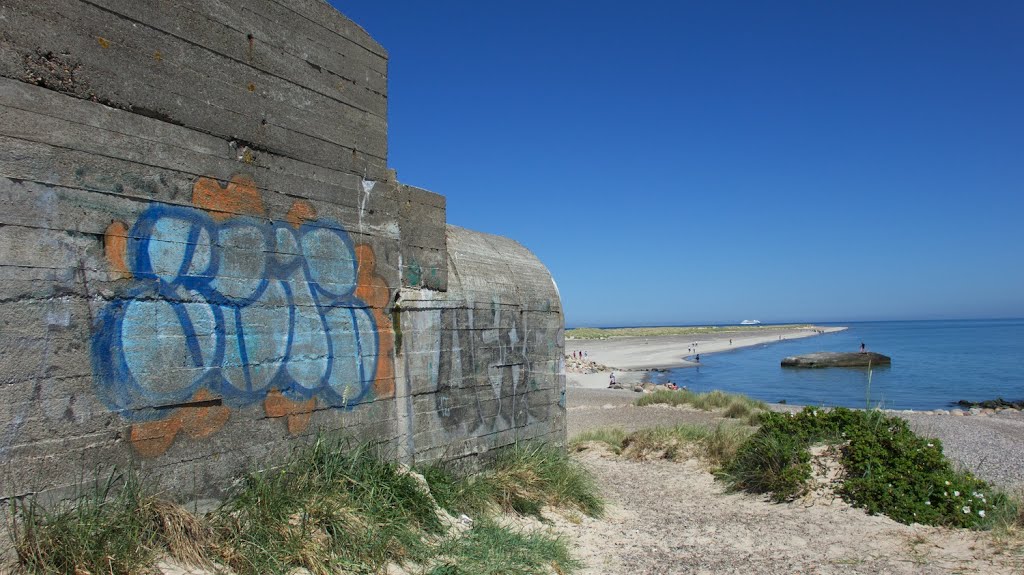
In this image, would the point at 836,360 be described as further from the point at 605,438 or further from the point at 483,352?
the point at 483,352

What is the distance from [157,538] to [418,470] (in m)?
2.64

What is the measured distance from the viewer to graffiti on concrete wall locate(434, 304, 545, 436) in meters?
6.79

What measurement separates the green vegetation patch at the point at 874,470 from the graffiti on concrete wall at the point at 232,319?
5.19 m

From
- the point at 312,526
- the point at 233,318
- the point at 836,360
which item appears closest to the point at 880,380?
the point at 836,360

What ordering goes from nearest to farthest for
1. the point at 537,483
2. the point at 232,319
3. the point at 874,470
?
the point at 232,319
the point at 537,483
the point at 874,470

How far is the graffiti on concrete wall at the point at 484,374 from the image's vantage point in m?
6.79

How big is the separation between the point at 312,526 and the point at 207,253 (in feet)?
6.53

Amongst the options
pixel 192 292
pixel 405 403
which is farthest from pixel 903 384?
pixel 192 292

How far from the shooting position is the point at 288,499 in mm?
4559

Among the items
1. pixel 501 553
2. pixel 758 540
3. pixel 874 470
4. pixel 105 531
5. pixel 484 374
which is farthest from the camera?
pixel 874 470

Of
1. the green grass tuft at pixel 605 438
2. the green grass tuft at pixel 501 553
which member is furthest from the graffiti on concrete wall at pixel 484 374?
the green grass tuft at pixel 605 438

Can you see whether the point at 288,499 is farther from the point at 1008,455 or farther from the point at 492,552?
the point at 1008,455

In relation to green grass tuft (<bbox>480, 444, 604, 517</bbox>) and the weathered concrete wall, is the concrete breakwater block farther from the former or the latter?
the weathered concrete wall

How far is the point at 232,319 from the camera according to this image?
4680 millimetres
